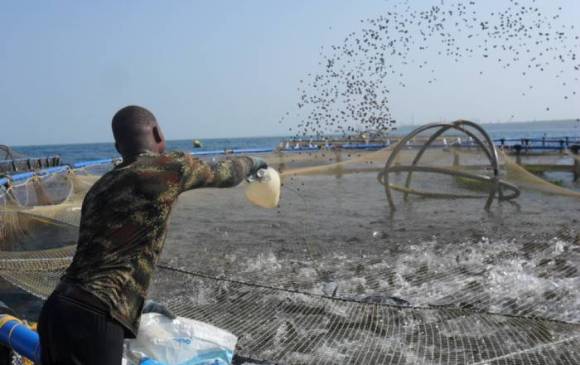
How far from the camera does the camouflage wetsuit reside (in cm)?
218

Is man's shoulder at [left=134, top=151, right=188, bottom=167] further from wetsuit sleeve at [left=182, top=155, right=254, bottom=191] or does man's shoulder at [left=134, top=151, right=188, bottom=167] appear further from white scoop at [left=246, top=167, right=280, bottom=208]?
white scoop at [left=246, top=167, right=280, bottom=208]

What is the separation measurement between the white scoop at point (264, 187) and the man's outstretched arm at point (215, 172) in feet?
0.91


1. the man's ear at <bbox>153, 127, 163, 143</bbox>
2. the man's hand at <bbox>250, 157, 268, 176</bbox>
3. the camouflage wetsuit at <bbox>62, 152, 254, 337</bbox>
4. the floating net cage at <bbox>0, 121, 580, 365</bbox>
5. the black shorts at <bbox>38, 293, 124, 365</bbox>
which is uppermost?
the man's ear at <bbox>153, 127, 163, 143</bbox>

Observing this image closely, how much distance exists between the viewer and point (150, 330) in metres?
3.26

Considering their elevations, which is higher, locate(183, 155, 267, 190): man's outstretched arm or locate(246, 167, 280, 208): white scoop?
locate(183, 155, 267, 190): man's outstretched arm

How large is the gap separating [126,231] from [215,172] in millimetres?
491

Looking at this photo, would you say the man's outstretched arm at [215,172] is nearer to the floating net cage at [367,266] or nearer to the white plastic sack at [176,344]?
the white plastic sack at [176,344]

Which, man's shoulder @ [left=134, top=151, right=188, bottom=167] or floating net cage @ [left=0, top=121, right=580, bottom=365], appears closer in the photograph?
man's shoulder @ [left=134, top=151, right=188, bottom=167]

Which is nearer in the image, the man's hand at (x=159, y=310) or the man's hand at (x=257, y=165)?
the man's hand at (x=257, y=165)

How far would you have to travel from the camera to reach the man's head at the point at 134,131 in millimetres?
→ 2326

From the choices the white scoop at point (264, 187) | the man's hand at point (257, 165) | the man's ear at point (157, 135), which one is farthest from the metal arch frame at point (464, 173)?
the man's ear at point (157, 135)

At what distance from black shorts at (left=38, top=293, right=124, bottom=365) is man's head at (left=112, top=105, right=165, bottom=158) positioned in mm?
648

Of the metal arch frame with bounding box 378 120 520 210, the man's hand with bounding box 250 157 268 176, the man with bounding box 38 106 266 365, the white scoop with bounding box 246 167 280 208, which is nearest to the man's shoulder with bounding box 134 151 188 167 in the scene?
the man with bounding box 38 106 266 365

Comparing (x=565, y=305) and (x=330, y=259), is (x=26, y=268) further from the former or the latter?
(x=565, y=305)
